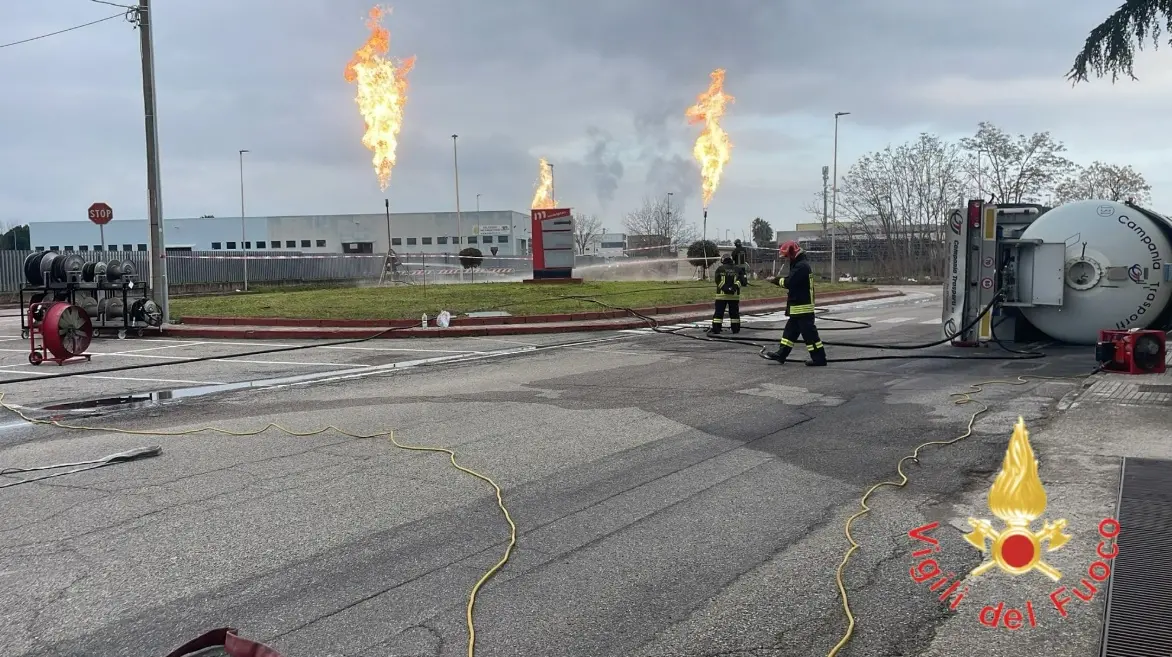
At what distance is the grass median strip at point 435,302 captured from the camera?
19.4 meters

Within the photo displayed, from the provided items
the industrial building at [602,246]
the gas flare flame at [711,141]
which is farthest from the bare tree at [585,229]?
the gas flare flame at [711,141]

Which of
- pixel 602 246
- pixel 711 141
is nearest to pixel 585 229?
pixel 602 246

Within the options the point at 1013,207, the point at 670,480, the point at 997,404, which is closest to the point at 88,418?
the point at 670,480

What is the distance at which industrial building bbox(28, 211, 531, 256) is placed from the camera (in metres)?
77.6

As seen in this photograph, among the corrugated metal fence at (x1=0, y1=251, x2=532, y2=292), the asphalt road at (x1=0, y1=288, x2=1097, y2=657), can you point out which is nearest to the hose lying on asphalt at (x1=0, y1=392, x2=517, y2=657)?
the asphalt road at (x1=0, y1=288, x2=1097, y2=657)

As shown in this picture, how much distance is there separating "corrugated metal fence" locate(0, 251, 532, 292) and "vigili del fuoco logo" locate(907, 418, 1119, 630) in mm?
30932

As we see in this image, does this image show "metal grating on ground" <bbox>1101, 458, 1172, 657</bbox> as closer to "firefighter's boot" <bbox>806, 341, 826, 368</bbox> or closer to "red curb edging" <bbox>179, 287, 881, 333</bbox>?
"firefighter's boot" <bbox>806, 341, 826, 368</bbox>

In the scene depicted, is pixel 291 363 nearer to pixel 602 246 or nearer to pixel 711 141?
pixel 711 141

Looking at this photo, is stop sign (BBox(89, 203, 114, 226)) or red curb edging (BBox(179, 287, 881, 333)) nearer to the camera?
red curb edging (BBox(179, 287, 881, 333))

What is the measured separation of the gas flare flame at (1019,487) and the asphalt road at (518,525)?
1.10 m

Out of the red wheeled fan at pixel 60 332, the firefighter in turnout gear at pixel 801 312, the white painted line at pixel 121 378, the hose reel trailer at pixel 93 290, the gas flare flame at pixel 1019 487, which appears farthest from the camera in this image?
the hose reel trailer at pixel 93 290

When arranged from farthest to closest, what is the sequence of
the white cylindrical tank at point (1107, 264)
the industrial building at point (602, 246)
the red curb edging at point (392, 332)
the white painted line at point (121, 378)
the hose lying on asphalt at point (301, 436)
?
the industrial building at point (602, 246) → the red curb edging at point (392, 332) → the white cylindrical tank at point (1107, 264) → the white painted line at point (121, 378) → the hose lying on asphalt at point (301, 436)

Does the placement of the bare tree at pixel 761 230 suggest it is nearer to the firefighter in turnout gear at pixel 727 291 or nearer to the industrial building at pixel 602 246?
the industrial building at pixel 602 246

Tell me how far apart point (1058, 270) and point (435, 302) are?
14.2 meters
